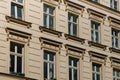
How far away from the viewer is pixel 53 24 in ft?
86.4

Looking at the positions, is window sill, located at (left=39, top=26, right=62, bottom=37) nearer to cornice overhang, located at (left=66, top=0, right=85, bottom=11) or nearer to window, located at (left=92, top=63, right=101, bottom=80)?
cornice overhang, located at (left=66, top=0, right=85, bottom=11)

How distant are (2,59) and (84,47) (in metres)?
6.97

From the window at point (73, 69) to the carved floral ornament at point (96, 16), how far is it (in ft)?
11.6

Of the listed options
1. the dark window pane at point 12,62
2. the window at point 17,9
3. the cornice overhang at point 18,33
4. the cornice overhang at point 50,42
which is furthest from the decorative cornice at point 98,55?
the dark window pane at point 12,62

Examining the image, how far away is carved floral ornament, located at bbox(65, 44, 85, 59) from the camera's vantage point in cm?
2667

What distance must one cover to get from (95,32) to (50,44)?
5.05 meters

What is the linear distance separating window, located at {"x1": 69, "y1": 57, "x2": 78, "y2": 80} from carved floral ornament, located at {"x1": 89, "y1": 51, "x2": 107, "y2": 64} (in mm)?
1468

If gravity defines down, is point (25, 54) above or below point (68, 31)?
below

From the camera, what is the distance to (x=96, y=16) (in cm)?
2956

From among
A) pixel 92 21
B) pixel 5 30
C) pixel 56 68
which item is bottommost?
pixel 56 68

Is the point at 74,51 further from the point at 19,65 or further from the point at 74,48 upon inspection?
the point at 19,65

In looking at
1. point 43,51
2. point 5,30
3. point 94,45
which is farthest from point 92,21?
point 5,30

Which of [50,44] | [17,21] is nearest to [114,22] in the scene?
[50,44]

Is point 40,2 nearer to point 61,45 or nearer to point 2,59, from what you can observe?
point 61,45
